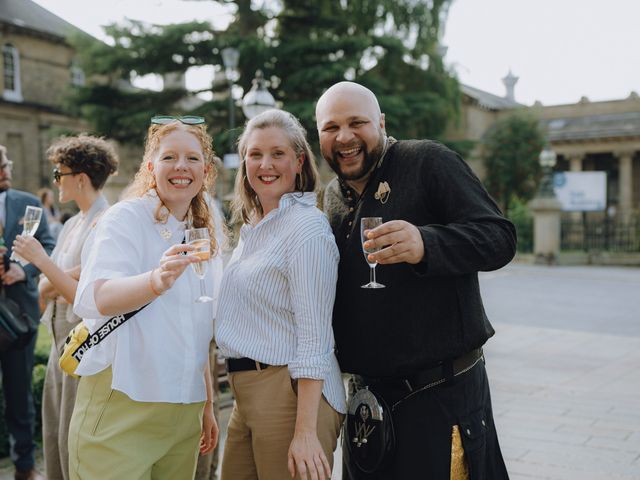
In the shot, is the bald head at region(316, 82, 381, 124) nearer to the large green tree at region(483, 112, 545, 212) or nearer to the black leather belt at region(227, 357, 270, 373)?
the black leather belt at region(227, 357, 270, 373)

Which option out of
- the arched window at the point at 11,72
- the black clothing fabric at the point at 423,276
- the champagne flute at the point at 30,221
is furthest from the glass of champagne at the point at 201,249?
the arched window at the point at 11,72

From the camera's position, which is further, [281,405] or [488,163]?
[488,163]

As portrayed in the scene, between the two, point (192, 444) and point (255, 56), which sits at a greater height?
point (255, 56)

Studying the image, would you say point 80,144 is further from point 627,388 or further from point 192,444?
point 627,388

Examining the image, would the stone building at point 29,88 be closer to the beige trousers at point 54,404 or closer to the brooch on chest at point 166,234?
the beige trousers at point 54,404

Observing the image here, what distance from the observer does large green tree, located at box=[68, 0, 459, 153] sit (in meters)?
21.2

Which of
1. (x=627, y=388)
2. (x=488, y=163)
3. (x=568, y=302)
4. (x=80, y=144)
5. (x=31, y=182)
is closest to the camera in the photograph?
(x=80, y=144)

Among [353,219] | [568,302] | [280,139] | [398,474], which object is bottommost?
[568,302]

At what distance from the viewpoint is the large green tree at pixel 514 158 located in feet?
135

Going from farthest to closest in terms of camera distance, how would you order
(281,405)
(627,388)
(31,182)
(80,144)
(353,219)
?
(31,182), (627,388), (80,144), (353,219), (281,405)

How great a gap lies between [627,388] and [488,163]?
36554mm

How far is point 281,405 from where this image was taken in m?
2.60

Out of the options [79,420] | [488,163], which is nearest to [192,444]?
[79,420]

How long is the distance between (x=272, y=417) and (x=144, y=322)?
618 millimetres
